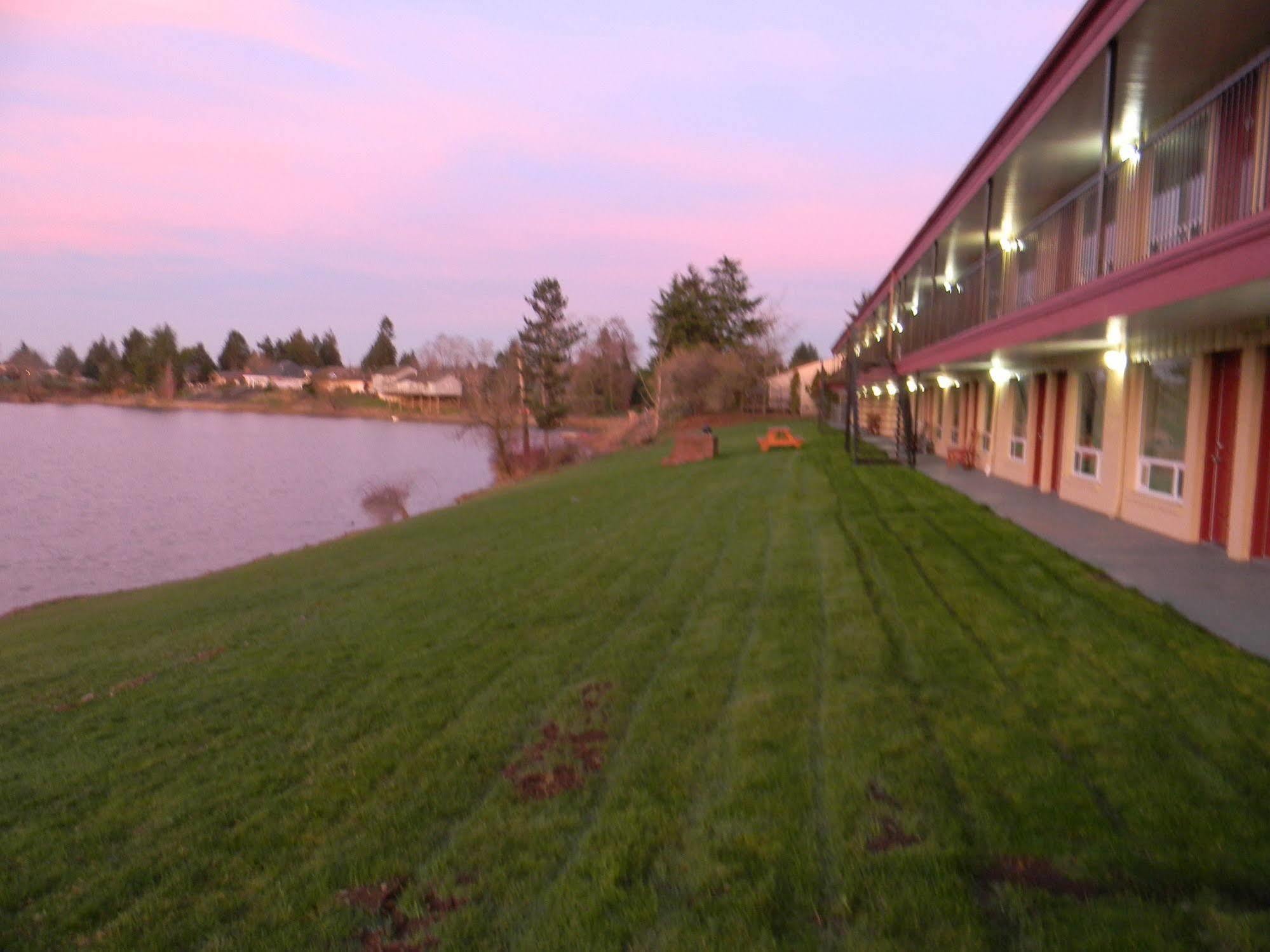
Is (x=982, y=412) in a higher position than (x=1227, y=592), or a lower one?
higher

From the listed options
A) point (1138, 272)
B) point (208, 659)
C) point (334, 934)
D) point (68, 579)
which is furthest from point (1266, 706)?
point (68, 579)

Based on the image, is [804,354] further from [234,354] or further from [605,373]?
[234,354]

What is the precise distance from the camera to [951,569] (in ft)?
28.5

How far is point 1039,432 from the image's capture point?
1547cm

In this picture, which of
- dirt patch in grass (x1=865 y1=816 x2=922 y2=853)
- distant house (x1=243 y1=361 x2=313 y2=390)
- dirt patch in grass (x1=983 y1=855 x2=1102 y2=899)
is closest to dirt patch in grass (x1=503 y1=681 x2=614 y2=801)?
dirt patch in grass (x1=865 y1=816 x2=922 y2=853)

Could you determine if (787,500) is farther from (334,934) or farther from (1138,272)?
(334,934)

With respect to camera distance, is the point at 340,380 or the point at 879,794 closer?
the point at 879,794

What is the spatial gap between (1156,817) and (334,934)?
11.0ft

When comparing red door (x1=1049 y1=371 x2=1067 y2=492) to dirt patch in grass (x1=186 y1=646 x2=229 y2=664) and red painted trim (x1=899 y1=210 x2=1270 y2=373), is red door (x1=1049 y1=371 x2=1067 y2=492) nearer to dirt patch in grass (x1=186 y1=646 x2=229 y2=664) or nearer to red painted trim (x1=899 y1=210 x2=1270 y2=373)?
red painted trim (x1=899 y1=210 x2=1270 y2=373)

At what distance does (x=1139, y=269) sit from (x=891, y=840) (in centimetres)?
529

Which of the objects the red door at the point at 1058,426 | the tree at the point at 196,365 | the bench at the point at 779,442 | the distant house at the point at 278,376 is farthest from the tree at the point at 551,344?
the tree at the point at 196,365

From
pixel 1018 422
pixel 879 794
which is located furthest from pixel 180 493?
pixel 879 794

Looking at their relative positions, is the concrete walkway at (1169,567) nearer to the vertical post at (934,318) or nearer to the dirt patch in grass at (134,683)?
the vertical post at (934,318)

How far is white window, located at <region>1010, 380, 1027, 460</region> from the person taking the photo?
1627 cm
